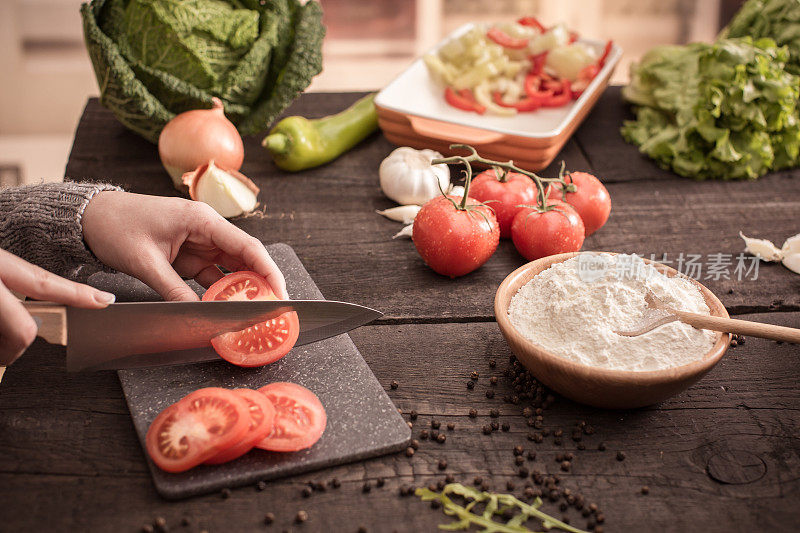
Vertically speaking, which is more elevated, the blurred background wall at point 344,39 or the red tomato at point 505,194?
the red tomato at point 505,194

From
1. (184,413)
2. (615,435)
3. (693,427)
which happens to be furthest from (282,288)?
(693,427)

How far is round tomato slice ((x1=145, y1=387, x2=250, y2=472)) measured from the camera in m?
1.08

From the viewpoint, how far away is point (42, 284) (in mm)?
1119

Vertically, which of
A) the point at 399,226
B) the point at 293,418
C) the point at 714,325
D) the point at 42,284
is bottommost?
the point at 399,226

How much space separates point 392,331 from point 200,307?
16.3 inches

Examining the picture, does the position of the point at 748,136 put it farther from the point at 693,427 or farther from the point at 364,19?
the point at 364,19

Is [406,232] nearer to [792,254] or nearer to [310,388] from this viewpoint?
[310,388]

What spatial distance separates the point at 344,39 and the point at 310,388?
4.14m

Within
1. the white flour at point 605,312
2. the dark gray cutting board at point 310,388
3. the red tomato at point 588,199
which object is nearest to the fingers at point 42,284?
the dark gray cutting board at point 310,388

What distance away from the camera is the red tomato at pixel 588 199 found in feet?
5.88

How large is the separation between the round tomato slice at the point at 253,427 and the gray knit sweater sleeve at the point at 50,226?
561mm

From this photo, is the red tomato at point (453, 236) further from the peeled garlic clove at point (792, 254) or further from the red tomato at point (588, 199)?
the peeled garlic clove at point (792, 254)

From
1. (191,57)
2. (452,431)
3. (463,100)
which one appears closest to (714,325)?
(452,431)

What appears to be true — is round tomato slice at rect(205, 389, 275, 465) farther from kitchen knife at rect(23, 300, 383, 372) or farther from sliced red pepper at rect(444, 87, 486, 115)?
sliced red pepper at rect(444, 87, 486, 115)
